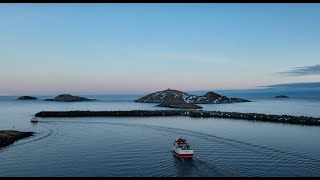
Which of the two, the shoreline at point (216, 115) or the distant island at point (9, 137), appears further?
the shoreline at point (216, 115)

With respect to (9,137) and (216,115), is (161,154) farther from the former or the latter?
(216,115)

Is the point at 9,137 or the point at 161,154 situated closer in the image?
the point at 161,154

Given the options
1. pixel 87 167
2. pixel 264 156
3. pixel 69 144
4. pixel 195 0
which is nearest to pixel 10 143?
pixel 69 144

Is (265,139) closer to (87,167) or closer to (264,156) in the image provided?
(264,156)

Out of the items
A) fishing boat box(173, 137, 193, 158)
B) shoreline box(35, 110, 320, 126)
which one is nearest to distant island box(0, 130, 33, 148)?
fishing boat box(173, 137, 193, 158)

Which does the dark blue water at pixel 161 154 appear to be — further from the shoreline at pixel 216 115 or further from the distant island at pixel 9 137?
the shoreline at pixel 216 115

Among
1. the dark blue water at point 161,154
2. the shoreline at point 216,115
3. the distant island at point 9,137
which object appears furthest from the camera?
the shoreline at point 216,115

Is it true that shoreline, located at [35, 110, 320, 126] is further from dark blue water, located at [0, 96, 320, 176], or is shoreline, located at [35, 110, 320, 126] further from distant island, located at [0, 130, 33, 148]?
distant island, located at [0, 130, 33, 148]

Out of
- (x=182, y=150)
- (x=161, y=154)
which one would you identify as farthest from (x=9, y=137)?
(x=182, y=150)

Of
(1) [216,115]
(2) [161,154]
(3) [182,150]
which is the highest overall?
(1) [216,115]

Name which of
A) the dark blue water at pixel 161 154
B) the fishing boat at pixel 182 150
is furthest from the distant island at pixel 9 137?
the fishing boat at pixel 182 150

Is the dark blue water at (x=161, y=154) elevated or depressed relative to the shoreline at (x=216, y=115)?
depressed

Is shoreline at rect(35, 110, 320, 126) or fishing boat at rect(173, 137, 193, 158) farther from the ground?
shoreline at rect(35, 110, 320, 126)

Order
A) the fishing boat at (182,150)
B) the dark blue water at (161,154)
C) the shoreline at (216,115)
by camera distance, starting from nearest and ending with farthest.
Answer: the dark blue water at (161,154) → the fishing boat at (182,150) → the shoreline at (216,115)
